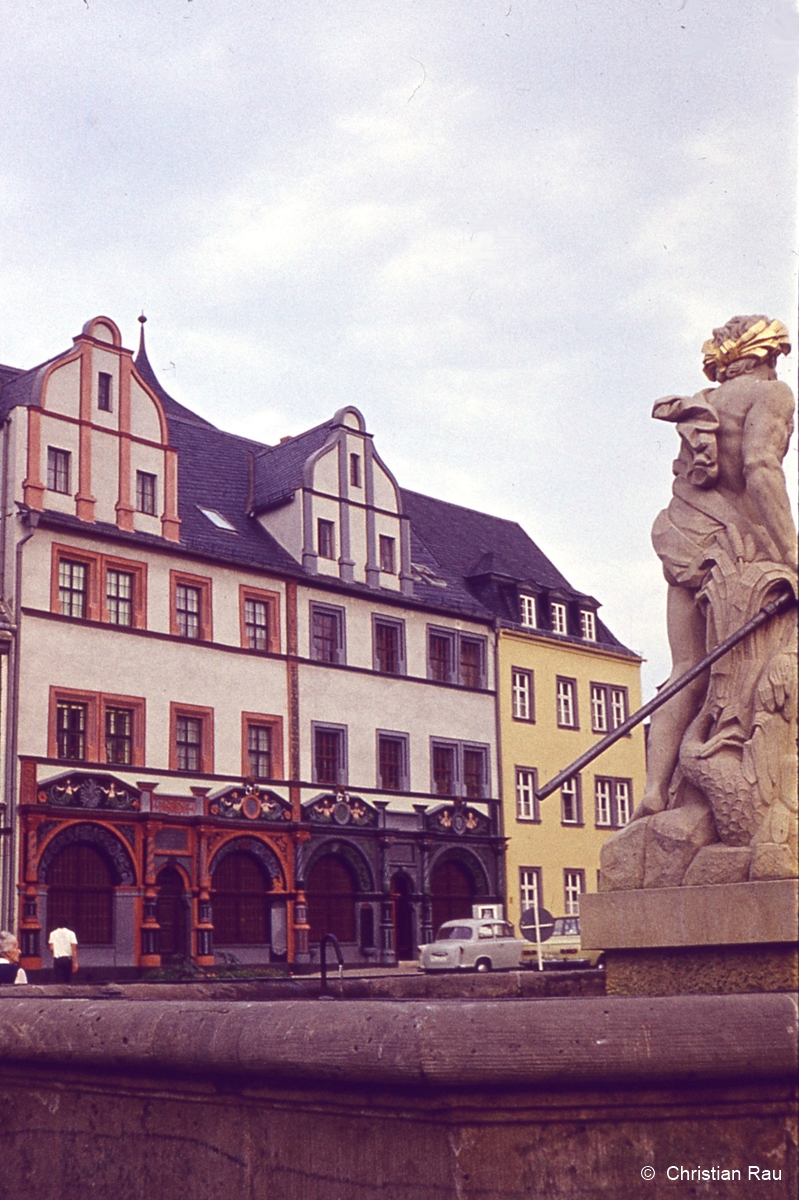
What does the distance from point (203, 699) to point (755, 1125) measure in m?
29.7

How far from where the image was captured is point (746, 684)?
565 cm

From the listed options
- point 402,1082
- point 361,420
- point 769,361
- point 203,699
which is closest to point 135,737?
point 203,699

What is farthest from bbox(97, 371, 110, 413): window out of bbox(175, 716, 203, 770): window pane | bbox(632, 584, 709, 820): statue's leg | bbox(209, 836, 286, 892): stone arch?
bbox(632, 584, 709, 820): statue's leg

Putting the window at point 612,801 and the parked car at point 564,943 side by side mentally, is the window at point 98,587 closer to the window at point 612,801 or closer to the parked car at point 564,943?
the parked car at point 564,943

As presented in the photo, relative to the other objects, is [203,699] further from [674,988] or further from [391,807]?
[674,988]

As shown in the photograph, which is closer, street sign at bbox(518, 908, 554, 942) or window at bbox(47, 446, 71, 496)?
street sign at bbox(518, 908, 554, 942)

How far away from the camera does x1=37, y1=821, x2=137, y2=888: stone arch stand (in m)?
28.8

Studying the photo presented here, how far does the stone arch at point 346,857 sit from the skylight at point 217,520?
7918mm

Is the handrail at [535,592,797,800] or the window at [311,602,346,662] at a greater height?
the window at [311,602,346,662]

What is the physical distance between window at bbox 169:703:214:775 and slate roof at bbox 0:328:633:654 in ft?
11.8

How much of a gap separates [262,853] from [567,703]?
A: 538 inches

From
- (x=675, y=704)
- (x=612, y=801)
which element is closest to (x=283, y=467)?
(x=612, y=801)

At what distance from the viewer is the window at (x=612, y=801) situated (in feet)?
144

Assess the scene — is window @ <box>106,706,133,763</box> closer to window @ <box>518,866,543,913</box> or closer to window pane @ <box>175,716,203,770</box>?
window pane @ <box>175,716,203,770</box>
